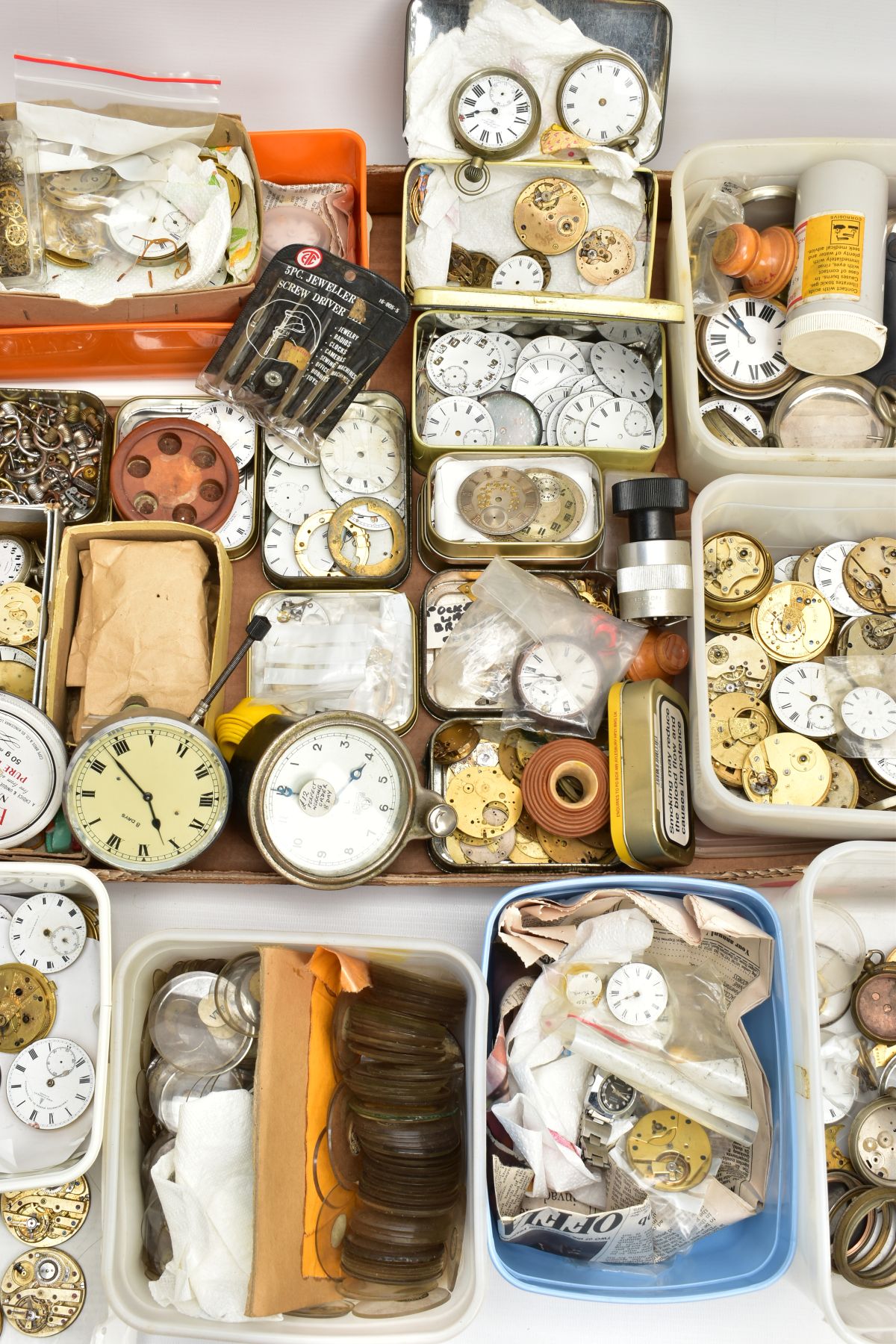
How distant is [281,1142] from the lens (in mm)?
1356

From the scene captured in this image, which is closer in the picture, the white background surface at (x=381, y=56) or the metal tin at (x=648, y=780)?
the metal tin at (x=648, y=780)

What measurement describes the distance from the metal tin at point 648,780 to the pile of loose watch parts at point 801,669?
0.11 m

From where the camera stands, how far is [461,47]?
1.85m

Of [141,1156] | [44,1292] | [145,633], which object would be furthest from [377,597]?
[44,1292]

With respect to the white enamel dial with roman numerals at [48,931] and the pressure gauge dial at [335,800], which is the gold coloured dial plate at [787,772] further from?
the white enamel dial with roman numerals at [48,931]

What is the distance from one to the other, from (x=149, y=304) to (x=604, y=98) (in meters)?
0.87

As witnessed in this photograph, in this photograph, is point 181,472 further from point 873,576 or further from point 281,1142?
point 873,576

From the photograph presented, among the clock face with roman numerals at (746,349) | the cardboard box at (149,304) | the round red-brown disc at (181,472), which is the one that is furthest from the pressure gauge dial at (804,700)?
the cardboard box at (149,304)

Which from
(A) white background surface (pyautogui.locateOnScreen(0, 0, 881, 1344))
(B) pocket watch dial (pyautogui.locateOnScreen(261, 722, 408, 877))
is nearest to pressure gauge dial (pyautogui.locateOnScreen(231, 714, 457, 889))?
(B) pocket watch dial (pyautogui.locateOnScreen(261, 722, 408, 877))

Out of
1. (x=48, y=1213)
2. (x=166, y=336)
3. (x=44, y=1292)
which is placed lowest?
(x=44, y=1292)

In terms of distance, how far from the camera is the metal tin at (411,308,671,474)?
175 cm

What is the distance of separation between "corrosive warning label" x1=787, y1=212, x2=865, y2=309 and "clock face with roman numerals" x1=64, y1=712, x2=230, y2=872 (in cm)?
121

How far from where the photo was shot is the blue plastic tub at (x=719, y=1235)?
1.45 metres

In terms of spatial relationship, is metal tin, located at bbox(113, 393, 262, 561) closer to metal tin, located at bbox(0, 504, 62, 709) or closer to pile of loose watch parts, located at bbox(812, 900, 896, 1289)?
metal tin, located at bbox(0, 504, 62, 709)
